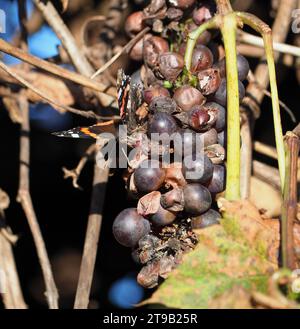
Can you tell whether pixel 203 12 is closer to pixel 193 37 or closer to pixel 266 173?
pixel 193 37

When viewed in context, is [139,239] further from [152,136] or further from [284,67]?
[284,67]

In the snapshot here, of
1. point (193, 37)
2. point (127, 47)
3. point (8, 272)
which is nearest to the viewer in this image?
point (193, 37)

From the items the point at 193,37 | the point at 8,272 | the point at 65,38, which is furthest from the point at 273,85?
the point at 8,272

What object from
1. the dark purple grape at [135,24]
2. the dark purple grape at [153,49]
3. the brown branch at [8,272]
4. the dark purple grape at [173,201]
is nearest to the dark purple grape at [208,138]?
the dark purple grape at [173,201]

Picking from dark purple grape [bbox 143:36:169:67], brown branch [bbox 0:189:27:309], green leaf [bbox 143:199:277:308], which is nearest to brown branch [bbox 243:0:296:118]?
dark purple grape [bbox 143:36:169:67]

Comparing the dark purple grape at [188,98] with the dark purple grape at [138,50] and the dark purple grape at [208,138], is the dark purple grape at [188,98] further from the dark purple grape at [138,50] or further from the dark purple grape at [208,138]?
the dark purple grape at [138,50]

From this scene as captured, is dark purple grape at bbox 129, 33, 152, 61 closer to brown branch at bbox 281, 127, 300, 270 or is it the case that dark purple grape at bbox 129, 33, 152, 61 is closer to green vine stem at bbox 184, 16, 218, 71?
green vine stem at bbox 184, 16, 218, 71

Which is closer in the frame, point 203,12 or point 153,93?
point 153,93
